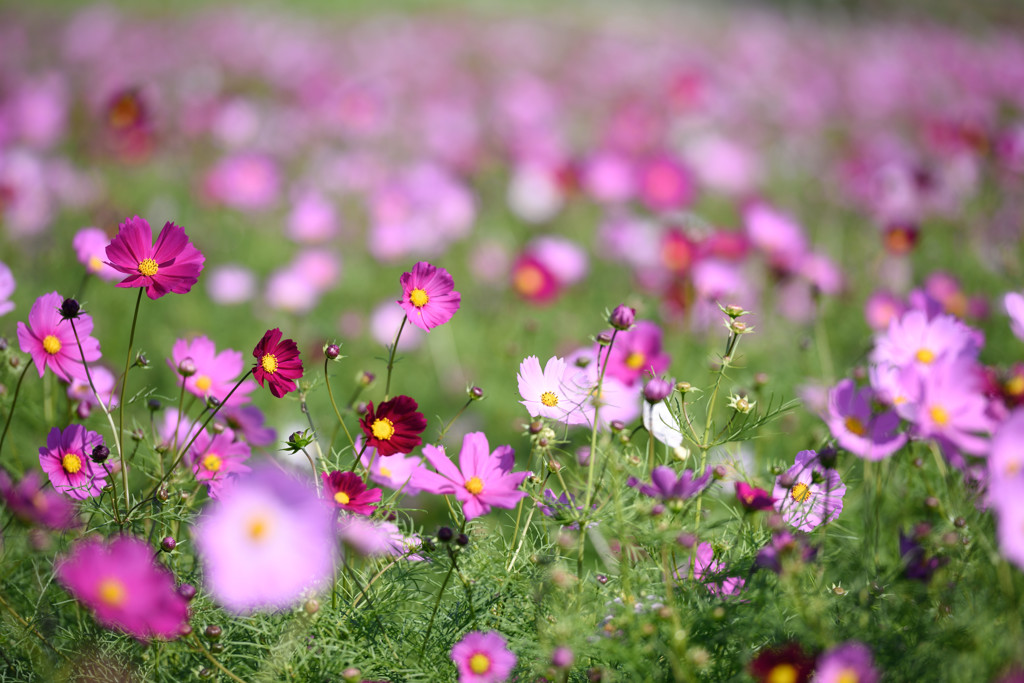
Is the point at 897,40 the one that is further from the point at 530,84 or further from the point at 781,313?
the point at 781,313

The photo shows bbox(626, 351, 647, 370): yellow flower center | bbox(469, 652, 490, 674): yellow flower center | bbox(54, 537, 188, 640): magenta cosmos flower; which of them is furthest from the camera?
bbox(626, 351, 647, 370): yellow flower center

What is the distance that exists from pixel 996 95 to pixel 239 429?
13.0ft

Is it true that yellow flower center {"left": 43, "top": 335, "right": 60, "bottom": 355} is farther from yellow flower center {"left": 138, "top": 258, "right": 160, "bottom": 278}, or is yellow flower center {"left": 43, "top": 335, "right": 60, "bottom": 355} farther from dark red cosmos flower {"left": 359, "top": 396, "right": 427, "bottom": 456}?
dark red cosmos flower {"left": 359, "top": 396, "right": 427, "bottom": 456}

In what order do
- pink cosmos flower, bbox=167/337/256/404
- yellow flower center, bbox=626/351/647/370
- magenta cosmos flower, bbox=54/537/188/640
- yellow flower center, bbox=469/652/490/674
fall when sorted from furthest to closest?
yellow flower center, bbox=626/351/647/370, pink cosmos flower, bbox=167/337/256/404, yellow flower center, bbox=469/652/490/674, magenta cosmos flower, bbox=54/537/188/640

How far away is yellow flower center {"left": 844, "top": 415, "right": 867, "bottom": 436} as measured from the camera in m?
0.78

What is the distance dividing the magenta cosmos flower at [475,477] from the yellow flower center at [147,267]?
1.08ft

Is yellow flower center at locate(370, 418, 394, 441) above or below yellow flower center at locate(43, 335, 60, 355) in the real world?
below

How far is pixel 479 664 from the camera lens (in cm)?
67

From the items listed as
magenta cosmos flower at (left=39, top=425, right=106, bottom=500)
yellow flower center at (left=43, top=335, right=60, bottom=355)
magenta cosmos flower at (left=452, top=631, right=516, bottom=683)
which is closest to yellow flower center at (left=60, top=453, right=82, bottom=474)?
magenta cosmos flower at (left=39, top=425, right=106, bottom=500)

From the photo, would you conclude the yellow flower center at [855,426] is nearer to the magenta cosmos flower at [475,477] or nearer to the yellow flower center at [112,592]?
the magenta cosmos flower at [475,477]

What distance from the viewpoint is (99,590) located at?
52cm

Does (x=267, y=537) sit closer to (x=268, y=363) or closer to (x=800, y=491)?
(x=268, y=363)

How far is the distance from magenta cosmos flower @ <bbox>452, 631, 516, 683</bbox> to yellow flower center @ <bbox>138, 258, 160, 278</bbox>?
48cm

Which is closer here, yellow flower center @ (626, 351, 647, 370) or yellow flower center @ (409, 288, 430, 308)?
yellow flower center @ (409, 288, 430, 308)
